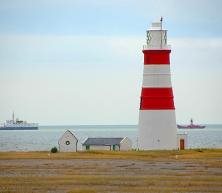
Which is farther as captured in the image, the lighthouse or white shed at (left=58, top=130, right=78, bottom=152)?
white shed at (left=58, top=130, right=78, bottom=152)

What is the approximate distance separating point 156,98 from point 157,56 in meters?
3.04

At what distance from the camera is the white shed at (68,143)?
69.2m


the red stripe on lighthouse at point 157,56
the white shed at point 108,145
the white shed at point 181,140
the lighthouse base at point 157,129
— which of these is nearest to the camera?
the red stripe on lighthouse at point 157,56

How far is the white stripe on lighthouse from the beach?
497 cm

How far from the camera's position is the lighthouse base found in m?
57.4

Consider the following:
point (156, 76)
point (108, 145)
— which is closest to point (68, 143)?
point (108, 145)

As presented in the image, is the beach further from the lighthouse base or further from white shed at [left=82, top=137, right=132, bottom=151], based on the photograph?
white shed at [left=82, top=137, right=132, bottom=151]

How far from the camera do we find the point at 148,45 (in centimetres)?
5759

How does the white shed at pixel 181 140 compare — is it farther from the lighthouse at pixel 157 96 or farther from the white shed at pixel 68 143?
the white shed at pixel 68 143

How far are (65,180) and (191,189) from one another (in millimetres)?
6685

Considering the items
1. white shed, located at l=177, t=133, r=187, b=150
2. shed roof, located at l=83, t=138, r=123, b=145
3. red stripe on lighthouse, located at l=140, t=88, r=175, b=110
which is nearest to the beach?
red stripe on lighthouse, located at l=140, t=88, r=175, b=110

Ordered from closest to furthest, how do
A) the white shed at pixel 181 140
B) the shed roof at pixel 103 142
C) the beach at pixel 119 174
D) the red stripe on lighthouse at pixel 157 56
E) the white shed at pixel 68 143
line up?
the beach at pixel 119 174, the red stripe on lighthouse at pixel 157 56, the white shed at pixel 181 140, the white shed at pixel 68 143, the shed roof at pixel 103 142

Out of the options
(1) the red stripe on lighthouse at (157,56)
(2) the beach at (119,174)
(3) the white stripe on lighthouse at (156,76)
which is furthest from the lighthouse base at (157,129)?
(1) the red stripe on lighthouse at (157,56)

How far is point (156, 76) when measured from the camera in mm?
57031
